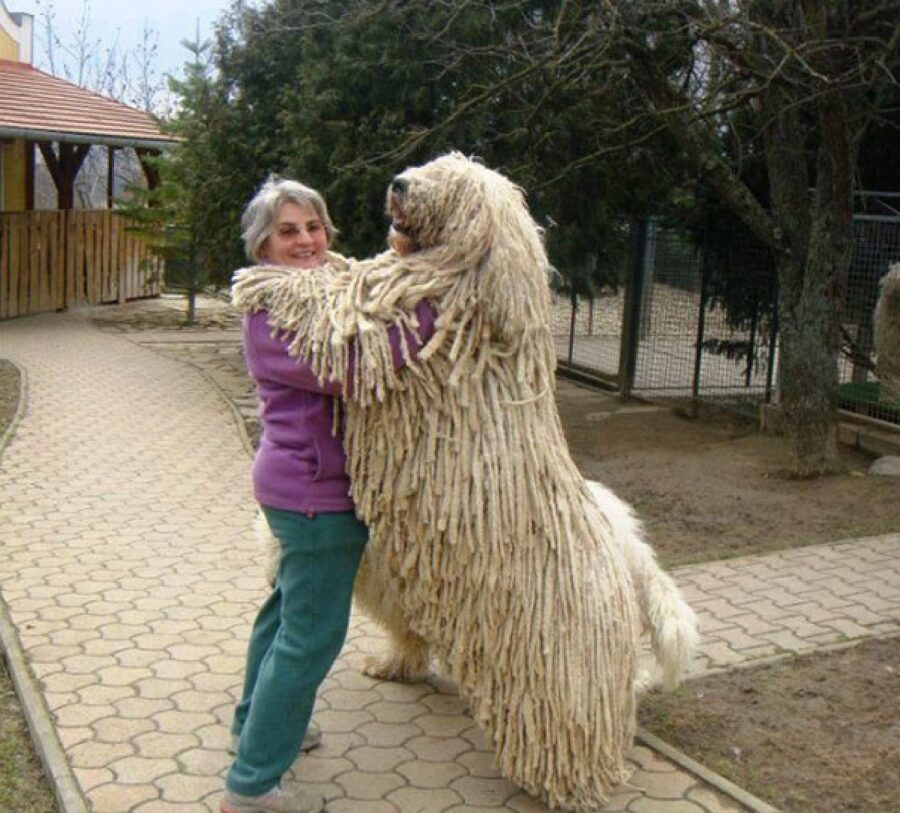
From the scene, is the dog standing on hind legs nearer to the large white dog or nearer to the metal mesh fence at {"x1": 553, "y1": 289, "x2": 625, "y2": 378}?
the large white dog

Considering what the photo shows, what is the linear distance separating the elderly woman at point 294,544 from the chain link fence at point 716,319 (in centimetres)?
684

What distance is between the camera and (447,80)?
399 inches

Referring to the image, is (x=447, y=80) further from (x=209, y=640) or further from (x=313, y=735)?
(x=313, y=735)

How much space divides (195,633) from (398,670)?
3.42ft

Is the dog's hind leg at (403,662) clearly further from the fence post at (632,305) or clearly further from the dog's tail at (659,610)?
the fence post at (632,305)

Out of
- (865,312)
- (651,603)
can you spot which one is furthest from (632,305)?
(651,603)

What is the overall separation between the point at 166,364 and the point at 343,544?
422 inches

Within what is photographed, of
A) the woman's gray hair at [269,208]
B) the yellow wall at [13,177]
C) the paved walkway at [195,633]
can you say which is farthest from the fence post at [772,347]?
the yellow wall at [13,177]

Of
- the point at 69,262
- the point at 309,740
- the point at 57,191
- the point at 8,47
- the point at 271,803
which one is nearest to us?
the point at 271,803

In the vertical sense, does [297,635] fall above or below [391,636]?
above

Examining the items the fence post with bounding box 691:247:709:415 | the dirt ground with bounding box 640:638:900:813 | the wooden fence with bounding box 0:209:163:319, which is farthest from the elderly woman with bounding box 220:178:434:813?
the wooden fence with bounding box 0:209:163:319

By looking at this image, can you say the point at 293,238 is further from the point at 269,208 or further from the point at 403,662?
the point at 403,662

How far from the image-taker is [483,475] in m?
3.41

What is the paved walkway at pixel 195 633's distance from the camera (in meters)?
3.85
